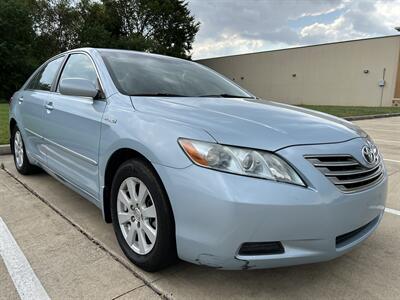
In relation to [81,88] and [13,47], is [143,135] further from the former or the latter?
[13,47]

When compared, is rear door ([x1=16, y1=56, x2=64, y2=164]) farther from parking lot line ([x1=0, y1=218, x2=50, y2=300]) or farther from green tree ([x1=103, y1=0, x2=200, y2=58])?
green tree ([x1=103, y1=0, x2=200, y2=58])

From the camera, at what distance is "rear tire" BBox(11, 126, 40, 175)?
454 centimetres

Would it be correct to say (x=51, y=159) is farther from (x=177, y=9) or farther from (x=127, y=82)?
(x=177, y=9)

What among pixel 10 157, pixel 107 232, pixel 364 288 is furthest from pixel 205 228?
pixel 10 157

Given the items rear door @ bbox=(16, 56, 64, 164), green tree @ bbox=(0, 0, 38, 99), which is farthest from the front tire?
green tree @ bbox=(0, 0, 38, 99)

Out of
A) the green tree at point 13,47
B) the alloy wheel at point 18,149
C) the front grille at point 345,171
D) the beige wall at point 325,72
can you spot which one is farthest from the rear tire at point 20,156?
the beige wall at point 325,72

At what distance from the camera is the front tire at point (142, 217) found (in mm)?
2146

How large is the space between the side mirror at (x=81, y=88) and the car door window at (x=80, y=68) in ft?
0.32

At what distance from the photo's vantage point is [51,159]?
361cm

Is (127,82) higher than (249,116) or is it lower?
higher

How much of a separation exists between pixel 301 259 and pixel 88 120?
6.02 ft

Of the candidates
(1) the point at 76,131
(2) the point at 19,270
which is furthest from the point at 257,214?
(1) the point at 76,131

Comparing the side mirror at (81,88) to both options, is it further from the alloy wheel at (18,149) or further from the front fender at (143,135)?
the alloy wheel at (18,149)

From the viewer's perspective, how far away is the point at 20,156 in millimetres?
4703
